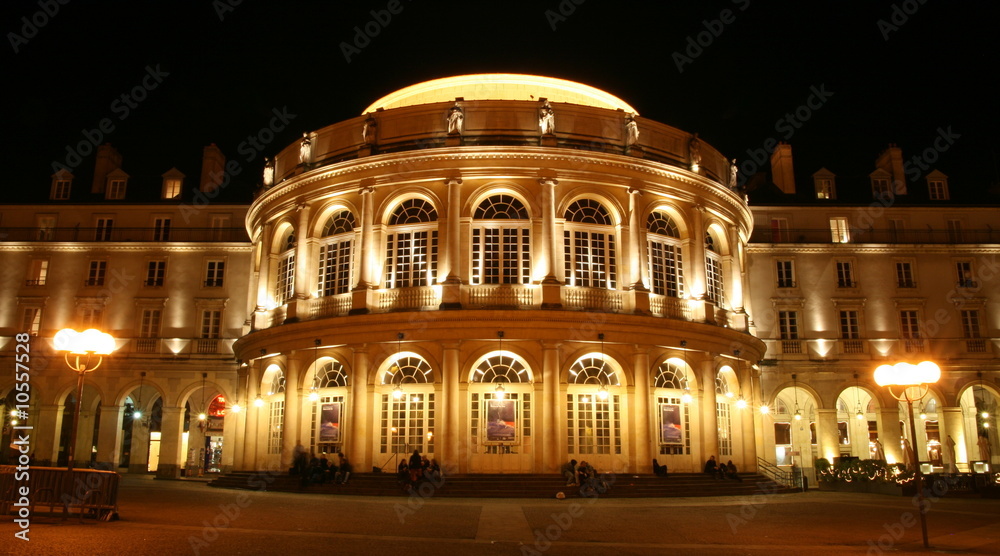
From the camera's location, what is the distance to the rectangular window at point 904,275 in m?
41.8

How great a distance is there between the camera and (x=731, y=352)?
103 ft

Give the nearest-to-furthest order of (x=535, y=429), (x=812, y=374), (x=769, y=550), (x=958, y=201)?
(x=769, y=550)
(x=535, y=429)
(x=812, y=374)
(x=958, y=201)

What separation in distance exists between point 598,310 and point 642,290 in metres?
1.98

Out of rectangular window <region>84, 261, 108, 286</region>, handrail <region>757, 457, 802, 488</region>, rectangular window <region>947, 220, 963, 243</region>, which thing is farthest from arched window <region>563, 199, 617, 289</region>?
rectangular window <region>84, 261, 108, 286</region>

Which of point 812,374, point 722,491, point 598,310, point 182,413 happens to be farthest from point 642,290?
point 182,413

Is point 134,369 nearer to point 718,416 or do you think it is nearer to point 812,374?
point 718,416

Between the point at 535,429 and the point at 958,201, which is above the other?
the point at 958,201

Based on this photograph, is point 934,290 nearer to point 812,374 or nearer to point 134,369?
point 812,374

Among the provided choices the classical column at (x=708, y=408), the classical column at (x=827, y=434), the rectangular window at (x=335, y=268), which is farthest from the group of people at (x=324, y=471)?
the classical column at (x=827, y=434)

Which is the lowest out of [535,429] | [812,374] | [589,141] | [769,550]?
[769,550]

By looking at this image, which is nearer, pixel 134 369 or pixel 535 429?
pixel 535 429

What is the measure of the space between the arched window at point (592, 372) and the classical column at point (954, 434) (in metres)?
21.0

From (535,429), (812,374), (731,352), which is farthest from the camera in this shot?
(812,374)

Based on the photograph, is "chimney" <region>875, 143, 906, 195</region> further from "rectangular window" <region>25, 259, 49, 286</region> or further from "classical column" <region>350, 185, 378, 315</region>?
"rectangular window" <region>25, 259, 49, 286</region>
